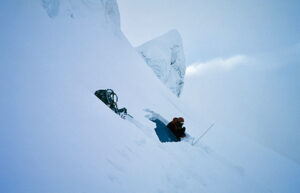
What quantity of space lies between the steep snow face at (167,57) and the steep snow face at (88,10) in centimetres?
1441

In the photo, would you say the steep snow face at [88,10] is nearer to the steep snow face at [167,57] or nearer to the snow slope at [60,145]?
the snow slope at [60,145]

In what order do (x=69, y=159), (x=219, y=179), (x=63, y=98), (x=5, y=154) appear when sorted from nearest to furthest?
1. (x=5, y=154)
2. (x=69, y=159)
3. (x=63, y=98)
4. (x=219, y=179)

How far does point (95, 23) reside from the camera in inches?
420

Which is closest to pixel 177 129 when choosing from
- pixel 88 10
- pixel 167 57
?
pixel 88 10

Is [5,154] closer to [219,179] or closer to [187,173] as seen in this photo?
[187,173]

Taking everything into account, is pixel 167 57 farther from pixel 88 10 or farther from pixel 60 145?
pixel 60 145

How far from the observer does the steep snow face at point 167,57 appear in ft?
91.8

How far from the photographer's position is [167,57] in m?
29.3

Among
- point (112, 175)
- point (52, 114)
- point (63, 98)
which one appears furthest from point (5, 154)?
point (63, 98)

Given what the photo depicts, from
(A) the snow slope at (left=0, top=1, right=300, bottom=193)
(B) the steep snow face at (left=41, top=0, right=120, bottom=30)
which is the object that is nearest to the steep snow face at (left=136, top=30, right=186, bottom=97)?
(B) the steep snow face at (left=41, top=0, right=120, bottom=30)

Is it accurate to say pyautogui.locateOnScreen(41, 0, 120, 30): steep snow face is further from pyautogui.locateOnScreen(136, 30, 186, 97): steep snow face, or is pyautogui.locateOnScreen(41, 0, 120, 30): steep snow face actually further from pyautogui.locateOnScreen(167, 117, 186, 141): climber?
pyautogui.locateOnScreen(136, 30, 186, 97): steep snow face

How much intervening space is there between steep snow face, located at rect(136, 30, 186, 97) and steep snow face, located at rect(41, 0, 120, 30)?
14.4 m

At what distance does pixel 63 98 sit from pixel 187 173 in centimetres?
348

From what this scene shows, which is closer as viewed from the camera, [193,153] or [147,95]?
[193,153]
